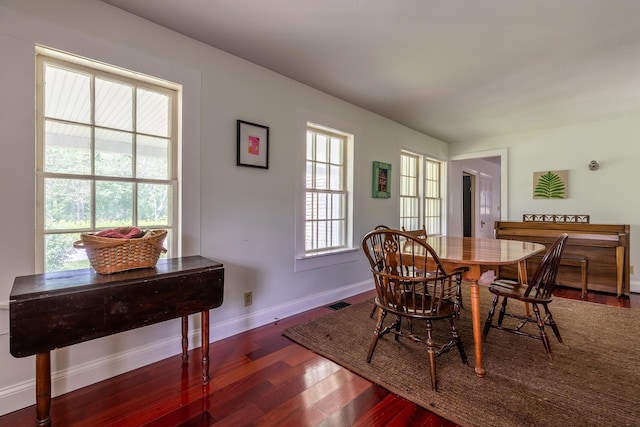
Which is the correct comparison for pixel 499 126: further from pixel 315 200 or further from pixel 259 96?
pixel 259 96

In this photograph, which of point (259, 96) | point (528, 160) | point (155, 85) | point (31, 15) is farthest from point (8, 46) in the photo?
point (528, 160)

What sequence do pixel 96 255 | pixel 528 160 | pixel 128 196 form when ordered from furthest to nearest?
pixel 528 160 < pixel 128 196 < pixel 96 255

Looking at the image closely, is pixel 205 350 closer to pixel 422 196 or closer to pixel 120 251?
pixel 120 251

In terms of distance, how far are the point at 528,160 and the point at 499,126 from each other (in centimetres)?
82

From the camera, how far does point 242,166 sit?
97.0 inches

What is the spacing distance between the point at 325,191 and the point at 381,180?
96 cm

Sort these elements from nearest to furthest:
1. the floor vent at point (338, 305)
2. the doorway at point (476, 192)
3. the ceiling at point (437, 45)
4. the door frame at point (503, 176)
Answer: the ceiling at point (437, 45) < the floor vent at point (338, 305) < the door frame at point (503, 176) < the doorway at point (476, 192)

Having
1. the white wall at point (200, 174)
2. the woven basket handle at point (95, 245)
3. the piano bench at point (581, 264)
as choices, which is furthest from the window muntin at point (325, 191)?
the piano bench at point (581, 264)

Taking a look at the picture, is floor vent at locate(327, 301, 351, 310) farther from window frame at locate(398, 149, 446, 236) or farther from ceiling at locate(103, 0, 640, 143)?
ceiling at locate(103, 0, 640, 143)

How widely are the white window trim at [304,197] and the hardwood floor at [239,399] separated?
1.07 m

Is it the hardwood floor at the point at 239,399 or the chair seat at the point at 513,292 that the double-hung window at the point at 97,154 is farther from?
the chair seat at the point at 513,292

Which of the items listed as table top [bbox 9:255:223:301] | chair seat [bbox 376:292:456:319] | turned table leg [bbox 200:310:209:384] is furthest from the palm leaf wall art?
turned table leg [bbox 200:310:209:384]

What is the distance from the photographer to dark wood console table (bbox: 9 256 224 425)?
4.01 ft

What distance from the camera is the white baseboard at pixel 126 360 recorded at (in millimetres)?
1556
